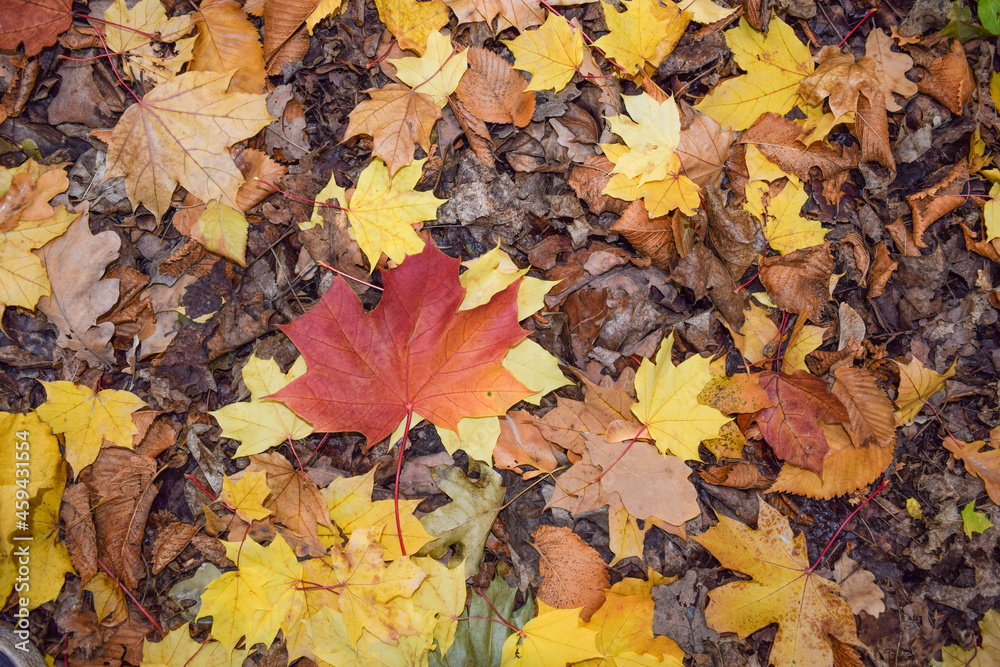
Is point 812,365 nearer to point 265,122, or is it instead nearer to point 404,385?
point 404,385

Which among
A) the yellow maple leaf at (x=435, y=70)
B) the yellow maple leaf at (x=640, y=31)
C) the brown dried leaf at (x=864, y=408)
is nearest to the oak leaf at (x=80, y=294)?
the yellow maple leaf at (x=435, y=70)

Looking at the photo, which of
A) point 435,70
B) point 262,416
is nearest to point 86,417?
point 262,416

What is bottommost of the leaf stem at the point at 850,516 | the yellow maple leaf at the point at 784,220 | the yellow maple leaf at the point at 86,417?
the leaf stem at the point at 850,516

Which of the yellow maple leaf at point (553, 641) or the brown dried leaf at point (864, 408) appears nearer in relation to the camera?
the yellow maple leaf at point (553, 641)

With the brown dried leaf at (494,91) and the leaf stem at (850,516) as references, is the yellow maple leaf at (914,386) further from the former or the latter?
the brown dried leaf at (494,91)

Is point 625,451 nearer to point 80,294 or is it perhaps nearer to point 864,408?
point 864,408
